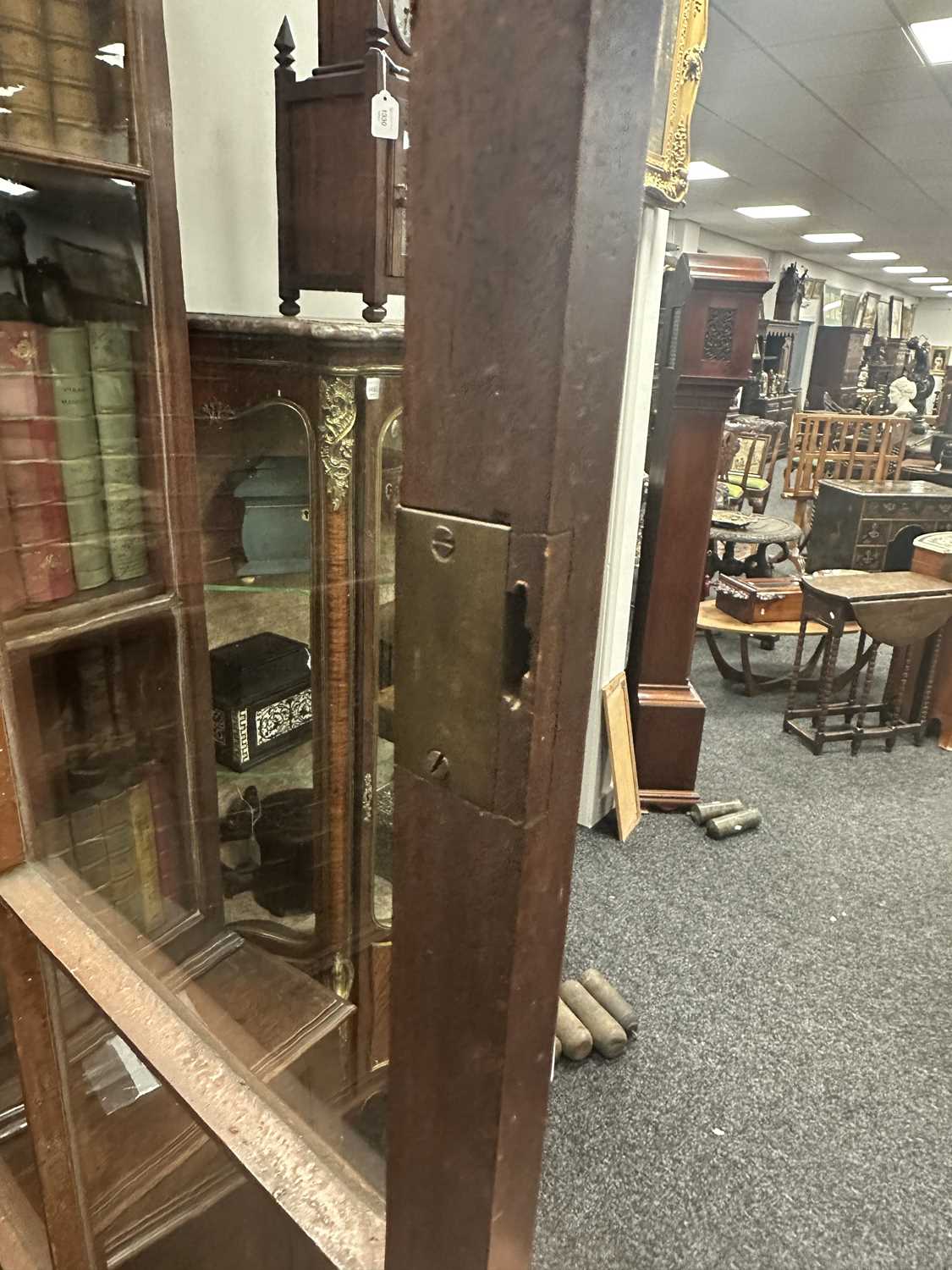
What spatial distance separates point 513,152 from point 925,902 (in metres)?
2.55

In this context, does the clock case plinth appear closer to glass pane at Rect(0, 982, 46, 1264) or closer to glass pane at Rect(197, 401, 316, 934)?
glass pane at Rect(197, 401, 316, 934)

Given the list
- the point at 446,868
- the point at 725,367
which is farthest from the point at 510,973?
the point at 725,367

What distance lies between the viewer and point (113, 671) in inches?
41.1

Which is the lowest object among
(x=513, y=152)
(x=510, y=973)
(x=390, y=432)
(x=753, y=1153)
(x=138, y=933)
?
(x=753, y=1153)

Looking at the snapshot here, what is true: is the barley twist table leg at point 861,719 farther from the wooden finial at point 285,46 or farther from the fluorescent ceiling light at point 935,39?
the wooden finial at point 285,46

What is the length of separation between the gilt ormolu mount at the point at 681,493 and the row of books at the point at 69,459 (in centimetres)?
176

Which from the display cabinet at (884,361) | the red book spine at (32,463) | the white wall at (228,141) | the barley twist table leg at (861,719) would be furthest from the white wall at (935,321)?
the red book spine at (32,463)

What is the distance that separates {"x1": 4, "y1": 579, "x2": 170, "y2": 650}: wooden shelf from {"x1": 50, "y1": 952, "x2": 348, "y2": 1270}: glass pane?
0.33 metres

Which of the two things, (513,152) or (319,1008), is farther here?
(319,1008)

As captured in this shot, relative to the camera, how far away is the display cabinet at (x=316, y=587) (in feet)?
3.37

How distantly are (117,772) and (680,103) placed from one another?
1.98m

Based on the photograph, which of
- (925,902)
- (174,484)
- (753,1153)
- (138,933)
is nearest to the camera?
(138,933)

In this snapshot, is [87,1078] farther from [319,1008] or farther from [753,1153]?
[753,1153]

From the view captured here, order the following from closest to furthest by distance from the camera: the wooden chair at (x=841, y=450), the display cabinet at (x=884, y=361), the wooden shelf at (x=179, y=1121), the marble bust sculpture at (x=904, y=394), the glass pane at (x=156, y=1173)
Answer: the glass pane at (x=156, y=1173) < the wooden shelf at (x=179, y=1121) < the wooden chair at (x=841, y=450) < the marble bust sculpture at (x=904, y=394) < the display cabinet at (x=884, y=361)
